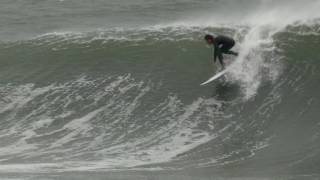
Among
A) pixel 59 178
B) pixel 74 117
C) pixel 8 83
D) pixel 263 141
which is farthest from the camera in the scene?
pixel 8 83

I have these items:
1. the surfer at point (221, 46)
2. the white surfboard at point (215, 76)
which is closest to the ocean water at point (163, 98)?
the white surfboard at point (215, 76)

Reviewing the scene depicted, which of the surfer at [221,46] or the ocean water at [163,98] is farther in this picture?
the surfer at [221,46]

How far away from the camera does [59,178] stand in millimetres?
12688

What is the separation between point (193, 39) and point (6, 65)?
6280mm

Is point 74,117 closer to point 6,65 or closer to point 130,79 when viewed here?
point 130,79

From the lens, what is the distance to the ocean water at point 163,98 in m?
14.3

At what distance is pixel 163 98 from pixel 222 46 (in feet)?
7.32

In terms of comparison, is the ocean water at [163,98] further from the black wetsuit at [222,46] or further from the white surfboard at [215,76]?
the black wetsuit at [222,46]

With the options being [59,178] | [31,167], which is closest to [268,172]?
[59,178]

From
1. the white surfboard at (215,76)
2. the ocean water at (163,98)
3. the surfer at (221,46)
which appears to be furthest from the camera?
the white surfboard at (215,76)

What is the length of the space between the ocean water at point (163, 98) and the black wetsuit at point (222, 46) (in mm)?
632

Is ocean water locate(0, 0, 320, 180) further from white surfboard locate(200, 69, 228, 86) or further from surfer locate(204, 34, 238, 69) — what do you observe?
surfer locate(204, 34, 238, 69)

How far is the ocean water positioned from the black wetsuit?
24.9 inches

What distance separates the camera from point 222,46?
61.3 ft
